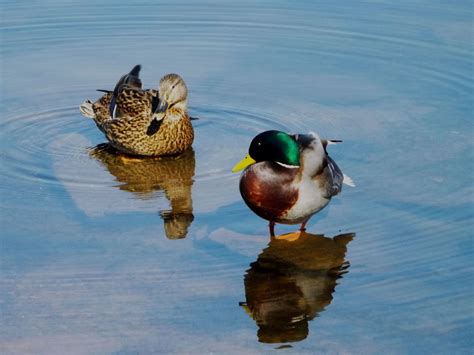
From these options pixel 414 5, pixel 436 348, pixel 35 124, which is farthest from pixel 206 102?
pixel 436 348

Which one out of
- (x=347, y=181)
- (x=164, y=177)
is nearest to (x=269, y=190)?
(x=347, y=181)

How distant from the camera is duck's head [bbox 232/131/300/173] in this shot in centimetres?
497

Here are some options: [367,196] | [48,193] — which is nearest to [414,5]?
[367,196]

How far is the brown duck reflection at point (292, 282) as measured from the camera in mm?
4203

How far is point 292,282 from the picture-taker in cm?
462

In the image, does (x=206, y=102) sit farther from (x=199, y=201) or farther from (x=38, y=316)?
(x=38, y=316)

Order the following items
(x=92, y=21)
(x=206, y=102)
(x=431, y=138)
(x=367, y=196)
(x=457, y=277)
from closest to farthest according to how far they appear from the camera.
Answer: (x=457, y=277) < (x=367, y=196) < (x=431, y=138) < (x=206, y=102) < (x=92, y=21)

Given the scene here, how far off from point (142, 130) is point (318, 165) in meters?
1.83

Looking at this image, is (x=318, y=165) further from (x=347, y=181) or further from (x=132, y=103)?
(x=132, y=103)

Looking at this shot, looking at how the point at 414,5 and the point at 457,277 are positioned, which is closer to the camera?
the point at 457,277

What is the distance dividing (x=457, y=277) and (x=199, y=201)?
1673 millimetres

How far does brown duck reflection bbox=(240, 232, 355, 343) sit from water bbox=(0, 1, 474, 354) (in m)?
0.01

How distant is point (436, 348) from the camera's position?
13.0 ft

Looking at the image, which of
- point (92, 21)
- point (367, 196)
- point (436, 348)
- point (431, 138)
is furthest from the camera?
point (92, 21)
